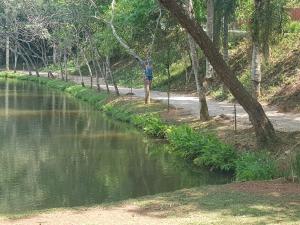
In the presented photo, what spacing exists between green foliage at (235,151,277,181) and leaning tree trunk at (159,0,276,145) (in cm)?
80

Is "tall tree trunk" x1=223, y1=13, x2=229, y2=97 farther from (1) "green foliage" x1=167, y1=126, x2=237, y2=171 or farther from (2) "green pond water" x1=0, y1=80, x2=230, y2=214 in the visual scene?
(1) "green foliage" x1=167, y1=126, x2=237, y2=171

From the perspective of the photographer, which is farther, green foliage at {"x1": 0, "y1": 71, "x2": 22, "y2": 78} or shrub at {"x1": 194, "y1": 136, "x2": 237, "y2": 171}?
green foliage at {"x1": 0, "y1": 71, "x2": 22, "y2": 78}

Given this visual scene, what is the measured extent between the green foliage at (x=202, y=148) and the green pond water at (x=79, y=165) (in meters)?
0.49

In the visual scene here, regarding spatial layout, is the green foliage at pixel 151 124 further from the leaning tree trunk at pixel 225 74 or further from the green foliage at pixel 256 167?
the green foliage at pixel 256 167

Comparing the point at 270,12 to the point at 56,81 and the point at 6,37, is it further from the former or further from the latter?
the point at 6,37

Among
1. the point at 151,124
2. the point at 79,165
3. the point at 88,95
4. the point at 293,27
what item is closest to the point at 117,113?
the point at 151,124

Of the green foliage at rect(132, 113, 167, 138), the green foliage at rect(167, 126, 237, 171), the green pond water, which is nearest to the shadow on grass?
the green pond water

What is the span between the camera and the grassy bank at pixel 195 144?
1689 centimetres

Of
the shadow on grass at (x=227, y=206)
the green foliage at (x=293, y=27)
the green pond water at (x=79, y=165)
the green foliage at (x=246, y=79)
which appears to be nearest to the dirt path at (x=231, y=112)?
the green foliage at (x=246, y=79)

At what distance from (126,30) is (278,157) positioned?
22.3 metres

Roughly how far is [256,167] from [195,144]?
5.26 meters

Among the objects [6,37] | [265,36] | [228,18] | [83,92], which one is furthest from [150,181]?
[6,37]

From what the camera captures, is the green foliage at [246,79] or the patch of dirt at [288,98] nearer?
the patch of dirt at [288,98]

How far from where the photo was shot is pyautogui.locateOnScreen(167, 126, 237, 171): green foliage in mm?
19616
